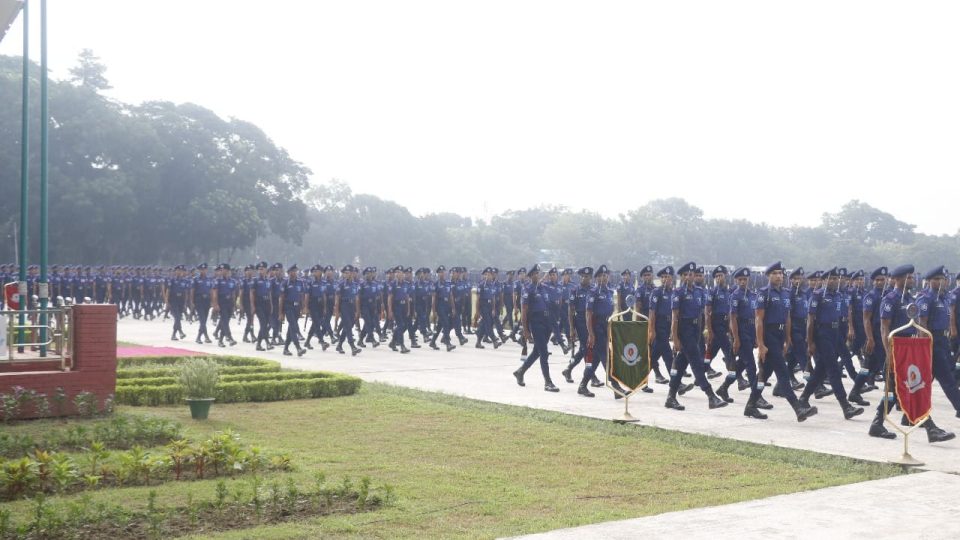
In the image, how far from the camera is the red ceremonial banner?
832 cm

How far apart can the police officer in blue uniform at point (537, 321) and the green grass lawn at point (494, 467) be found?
211 cm

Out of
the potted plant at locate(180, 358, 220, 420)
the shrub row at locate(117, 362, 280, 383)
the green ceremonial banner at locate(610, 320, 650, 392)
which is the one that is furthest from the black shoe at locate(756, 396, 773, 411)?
the shrub row at locate(117, 362, 280, 383)

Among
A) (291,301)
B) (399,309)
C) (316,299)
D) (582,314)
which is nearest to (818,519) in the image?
(582,314)

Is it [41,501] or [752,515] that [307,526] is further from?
[752,515]

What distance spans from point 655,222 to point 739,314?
58519mm

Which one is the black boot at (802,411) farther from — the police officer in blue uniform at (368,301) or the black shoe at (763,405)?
the police officer in blue uniform at (368,301)

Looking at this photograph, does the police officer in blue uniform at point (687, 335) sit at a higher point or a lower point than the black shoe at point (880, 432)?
higher

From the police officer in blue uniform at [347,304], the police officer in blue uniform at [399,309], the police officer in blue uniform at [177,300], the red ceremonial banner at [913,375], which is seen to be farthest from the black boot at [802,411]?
the police officer in blue uniform at [177,300]

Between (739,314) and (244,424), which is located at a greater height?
(739,314)

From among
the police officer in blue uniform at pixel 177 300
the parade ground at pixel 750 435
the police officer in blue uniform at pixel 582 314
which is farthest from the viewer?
the police officer in blue uniform at pixel 177 300

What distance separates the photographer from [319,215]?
66688 millimetres

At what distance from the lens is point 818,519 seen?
6.08 meters

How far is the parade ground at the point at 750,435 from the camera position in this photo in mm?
5934

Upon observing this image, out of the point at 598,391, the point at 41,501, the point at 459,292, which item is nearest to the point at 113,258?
the point at 459,292
